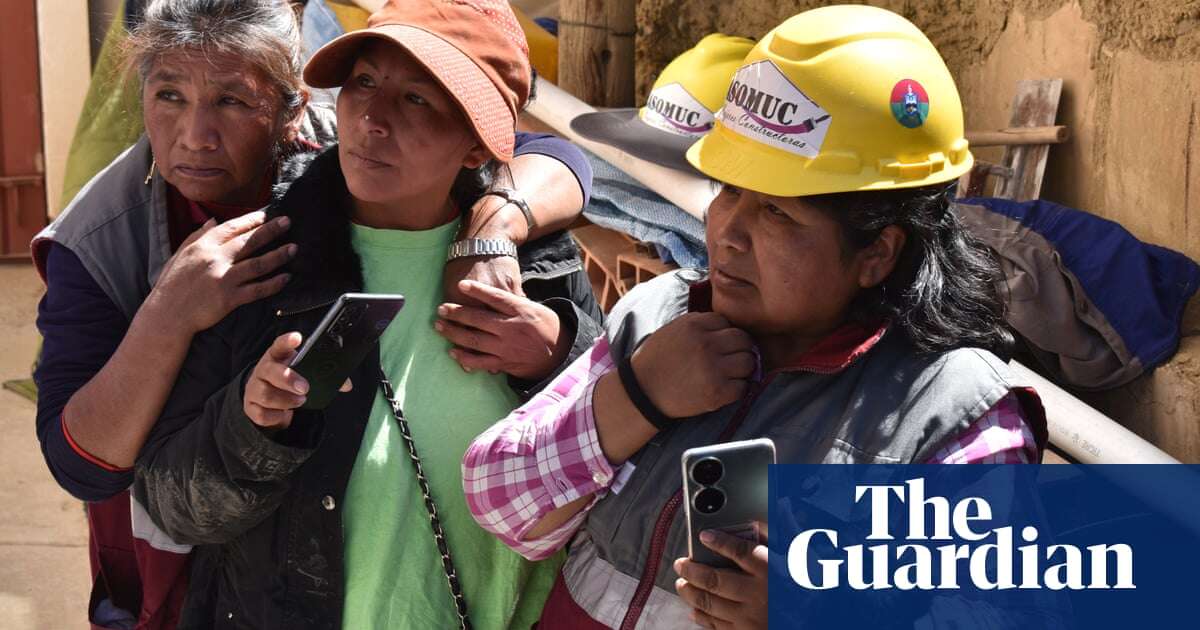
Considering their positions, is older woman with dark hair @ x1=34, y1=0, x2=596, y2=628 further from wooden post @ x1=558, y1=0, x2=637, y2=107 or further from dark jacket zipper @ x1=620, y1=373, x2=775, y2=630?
wooden post @ x1=558, y1=0, x2=637, y2=107

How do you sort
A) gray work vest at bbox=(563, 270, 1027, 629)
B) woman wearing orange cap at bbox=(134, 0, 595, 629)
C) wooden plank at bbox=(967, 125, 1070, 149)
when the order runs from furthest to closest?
wooden plank at bbox=(967, 125, 1070, 149) → woman wearing orange cap at bbox=(134, 0, 595, 629) → gray work vest at bbox=(563, 270, 1027, 629)

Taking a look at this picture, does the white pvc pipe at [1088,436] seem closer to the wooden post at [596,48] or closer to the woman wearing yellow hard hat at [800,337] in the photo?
the woman wearing yellow hard hat at [800,337]

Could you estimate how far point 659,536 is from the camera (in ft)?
5.19

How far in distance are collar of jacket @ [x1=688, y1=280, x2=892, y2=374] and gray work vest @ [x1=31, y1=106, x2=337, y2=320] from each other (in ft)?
2.67

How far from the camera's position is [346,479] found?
5.82ft

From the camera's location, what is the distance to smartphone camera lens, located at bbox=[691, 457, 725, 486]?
139 centimetres

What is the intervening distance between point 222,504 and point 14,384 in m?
4.34

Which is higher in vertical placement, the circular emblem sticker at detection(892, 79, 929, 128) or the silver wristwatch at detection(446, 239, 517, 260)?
the circular emblem sticker at detection(892, 79, 929, 128)

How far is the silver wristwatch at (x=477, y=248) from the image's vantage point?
1934mm

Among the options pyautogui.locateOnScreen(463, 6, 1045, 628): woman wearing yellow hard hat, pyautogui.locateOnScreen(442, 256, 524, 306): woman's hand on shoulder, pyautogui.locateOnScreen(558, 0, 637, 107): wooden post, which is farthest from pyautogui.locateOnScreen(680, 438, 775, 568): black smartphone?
pyautogui.locateOnScreen(558, 0, 637, 107): wooden post

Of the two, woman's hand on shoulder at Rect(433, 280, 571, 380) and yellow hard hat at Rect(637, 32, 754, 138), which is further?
yellow hard hat at Rect(637, 32, 754, 138)

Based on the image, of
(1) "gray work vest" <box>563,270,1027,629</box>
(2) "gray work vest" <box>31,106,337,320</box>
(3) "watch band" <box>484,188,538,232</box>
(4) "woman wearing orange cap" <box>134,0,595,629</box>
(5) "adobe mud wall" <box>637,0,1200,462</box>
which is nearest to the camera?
(1) "gray work vest" <box>563,270,1027,629</box>

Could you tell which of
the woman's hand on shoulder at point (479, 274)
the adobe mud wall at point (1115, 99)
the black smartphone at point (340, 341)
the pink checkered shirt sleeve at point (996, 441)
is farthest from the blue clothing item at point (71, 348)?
the adobe mud wall at point (1115, 99)

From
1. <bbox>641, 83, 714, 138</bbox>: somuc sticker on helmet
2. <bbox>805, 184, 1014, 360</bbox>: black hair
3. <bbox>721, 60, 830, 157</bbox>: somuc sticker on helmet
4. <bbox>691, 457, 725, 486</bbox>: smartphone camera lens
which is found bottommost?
<bbox>641, 83, 714, 138</bbox>: somuc sticker on helmet
